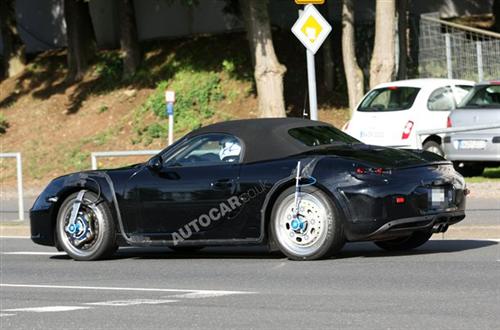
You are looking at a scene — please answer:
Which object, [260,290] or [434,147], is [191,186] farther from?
[434,147]

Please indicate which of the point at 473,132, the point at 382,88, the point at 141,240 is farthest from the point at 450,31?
the point at 141,240

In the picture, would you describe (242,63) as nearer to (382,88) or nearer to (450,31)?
(450,31)

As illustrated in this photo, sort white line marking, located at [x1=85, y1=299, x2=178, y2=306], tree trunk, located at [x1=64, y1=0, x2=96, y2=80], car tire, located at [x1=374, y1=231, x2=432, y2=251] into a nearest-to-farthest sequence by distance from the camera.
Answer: white line marking, located at [x1=85, y1=299, x2=178, y2=306] < car tire, located at [x1=374, y1=231, x2=432, y2=251] < tree trunk, located at [x1=64, y1=0, x2=96, y2=80]

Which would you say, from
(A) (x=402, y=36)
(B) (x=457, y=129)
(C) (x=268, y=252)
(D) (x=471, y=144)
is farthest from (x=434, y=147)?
(A) (x=402, y=36)

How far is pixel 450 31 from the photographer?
3334 centimetres

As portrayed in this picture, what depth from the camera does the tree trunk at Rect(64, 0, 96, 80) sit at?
37.3 metres

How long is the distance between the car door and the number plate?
991 cm

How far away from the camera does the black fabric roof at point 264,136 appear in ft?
41.2

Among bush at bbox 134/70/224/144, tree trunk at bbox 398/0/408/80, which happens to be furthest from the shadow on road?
bush at bbox 134/70/224/144

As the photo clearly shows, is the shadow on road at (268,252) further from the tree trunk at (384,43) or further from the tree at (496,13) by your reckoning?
the tree at (496,13)

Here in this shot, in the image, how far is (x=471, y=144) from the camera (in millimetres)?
22172

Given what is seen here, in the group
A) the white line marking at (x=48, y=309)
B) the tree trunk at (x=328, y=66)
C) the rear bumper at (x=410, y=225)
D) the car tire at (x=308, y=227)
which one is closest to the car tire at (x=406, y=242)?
the rear bumper at (x=410, y=225)

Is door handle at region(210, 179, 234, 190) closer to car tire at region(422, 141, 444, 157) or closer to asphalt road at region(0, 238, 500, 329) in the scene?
Result: asphalt road at region(0, 238, 500, 329)

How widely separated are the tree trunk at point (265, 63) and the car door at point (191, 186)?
16.5m
